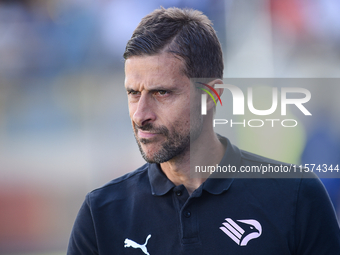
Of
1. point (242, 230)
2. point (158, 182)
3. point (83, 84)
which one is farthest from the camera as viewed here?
point (83, 84)

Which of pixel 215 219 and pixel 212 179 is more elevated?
pixel 212 179

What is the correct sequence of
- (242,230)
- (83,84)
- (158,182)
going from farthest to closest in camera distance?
1. (83,84)
2. (158,182)
3. (242,230)

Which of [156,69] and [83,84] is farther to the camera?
[83,84]

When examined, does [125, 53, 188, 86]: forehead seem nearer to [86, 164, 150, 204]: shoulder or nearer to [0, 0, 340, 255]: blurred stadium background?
[86, 164, 150, 204]: shoulder

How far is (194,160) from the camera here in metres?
1.28

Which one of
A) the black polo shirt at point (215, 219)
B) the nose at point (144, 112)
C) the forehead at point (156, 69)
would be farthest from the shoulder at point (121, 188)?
the forehead at point (156, 69)

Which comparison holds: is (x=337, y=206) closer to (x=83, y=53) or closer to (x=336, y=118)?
(x=336, y=118)

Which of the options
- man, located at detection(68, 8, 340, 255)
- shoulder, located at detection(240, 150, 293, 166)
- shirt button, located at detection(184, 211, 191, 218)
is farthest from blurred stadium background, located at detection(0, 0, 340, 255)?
shirt button, located at detection(184, 211, 191, 218)

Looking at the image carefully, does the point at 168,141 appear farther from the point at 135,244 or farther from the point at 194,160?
the point at 135,244

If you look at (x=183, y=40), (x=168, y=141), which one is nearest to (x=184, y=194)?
(x=168, y=141)

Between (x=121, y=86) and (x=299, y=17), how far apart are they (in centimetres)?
211

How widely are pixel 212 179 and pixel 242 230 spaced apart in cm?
21

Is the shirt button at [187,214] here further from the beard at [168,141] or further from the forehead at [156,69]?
the forehead at [156,69]

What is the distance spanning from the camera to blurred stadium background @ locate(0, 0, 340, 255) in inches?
133
